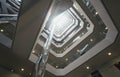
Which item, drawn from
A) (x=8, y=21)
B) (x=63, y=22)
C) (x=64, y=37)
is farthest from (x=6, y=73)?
(x=63, y=22)

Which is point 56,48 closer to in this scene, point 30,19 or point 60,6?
point 30,19

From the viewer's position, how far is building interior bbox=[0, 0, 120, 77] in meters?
6.15

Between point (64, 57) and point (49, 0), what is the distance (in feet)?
18.8

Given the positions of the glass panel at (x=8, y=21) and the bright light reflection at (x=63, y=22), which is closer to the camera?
the glass panel at (x=8, y=21)

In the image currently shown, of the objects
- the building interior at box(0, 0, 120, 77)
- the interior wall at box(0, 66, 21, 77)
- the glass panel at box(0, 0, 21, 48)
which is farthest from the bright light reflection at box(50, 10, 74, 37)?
the interior wall at box(0, 66, 21, 77)

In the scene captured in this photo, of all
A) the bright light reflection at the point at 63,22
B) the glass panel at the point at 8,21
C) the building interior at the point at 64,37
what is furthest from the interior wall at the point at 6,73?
the bright light reflection at the point at 63,22

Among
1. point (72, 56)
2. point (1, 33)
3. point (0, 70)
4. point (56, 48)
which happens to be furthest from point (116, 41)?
point (0, 70)

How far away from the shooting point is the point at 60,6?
5.52 m

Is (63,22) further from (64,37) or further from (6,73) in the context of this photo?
(6,73)

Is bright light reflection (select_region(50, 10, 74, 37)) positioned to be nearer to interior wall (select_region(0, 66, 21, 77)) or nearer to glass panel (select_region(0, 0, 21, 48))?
glass panel (select_region(0, 0, 21, 48))

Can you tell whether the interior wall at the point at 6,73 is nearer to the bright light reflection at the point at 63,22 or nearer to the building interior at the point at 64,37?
the building interior at the point at 64,37

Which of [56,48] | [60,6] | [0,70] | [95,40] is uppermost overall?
[60,6]

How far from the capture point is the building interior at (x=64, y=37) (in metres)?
6.15

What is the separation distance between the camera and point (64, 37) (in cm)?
1077
